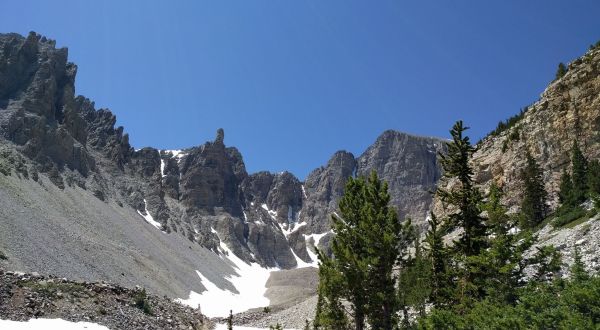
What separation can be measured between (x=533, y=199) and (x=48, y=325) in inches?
2084

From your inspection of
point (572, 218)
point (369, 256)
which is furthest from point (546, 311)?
point (572, 218)

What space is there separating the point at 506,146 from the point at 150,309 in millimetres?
63894

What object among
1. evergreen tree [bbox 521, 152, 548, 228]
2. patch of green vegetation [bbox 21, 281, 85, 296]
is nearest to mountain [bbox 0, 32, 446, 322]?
patch of green vegetation [bbox 21, 281, 85, 296]

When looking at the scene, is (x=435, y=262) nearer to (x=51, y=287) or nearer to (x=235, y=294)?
(x=51, y=287)

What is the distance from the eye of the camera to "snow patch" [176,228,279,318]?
84.9 m

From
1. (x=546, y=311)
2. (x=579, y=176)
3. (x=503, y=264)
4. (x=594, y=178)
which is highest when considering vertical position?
(x=579, y=176)

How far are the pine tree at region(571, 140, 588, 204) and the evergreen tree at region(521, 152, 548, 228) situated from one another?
5022 mm

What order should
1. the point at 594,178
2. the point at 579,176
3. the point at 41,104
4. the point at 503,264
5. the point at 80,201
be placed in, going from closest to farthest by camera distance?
the point at 503,264, the point at 594,178, the point at 579,176, the point at 80,201, the point at 41,104

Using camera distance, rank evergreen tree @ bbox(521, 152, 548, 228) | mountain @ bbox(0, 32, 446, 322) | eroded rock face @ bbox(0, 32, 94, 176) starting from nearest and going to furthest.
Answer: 1. evergreen tree @ bbox(521, 152, 548, 228)
2. mountain @ bbox(0, 32, 446, 322)
3. eroded rock face @ bbox(0, 32, 94, 176)

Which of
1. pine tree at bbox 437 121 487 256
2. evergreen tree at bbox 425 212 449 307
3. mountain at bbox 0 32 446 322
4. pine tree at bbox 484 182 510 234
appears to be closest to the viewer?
pine tree at bbox 484 182 510 234

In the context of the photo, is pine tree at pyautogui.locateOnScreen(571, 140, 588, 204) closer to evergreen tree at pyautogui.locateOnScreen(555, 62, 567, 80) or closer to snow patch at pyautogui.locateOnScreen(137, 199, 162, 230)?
evergreen tree at pyautogui.locateOnScreen(555, 62, 567, 80)

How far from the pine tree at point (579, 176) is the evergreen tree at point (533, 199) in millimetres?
5022

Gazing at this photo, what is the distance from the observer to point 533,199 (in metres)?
55.5

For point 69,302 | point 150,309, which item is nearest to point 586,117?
point 150,309
